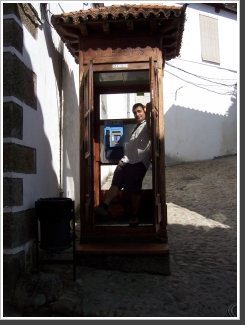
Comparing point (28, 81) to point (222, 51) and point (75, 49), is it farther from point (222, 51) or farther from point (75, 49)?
point (222, 51)

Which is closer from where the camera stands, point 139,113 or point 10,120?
point 10,120

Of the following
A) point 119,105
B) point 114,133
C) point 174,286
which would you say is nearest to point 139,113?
point 114,133

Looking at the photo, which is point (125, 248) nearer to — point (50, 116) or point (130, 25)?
point (50, 116)

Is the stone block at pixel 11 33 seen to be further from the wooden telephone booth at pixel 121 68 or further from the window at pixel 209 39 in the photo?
the window at pixel 209 39

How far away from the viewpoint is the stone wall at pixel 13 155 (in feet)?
12.5

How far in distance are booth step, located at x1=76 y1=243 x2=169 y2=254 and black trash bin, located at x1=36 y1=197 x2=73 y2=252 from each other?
52 centimetres

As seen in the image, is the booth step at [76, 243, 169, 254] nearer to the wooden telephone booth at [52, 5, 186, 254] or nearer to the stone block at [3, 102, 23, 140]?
the wooden telephone booth at [52, 5, 186, 254]

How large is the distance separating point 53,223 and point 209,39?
1421 centimetres

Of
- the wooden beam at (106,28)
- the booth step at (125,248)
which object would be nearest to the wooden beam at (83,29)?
the wooden beam at (106,28)

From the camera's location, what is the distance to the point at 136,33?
201 inches

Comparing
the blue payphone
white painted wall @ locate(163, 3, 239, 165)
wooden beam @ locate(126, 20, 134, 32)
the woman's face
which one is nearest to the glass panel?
white painted wall @ locate(163, 3, 239, 165)

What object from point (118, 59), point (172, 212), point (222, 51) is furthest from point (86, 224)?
point (222, 51)

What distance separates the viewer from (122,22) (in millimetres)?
4953

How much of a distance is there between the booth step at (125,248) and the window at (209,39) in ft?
42.3
